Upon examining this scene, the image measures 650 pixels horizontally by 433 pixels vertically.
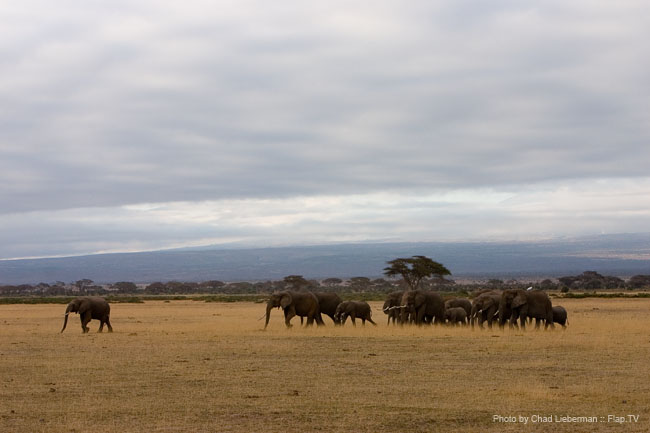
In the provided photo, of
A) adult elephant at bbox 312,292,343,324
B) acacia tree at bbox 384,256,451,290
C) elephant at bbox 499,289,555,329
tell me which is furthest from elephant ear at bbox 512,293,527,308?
acacia tree at bbox 384,256,451,290

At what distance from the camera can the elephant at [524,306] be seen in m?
34.0

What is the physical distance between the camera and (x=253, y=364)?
21672mm

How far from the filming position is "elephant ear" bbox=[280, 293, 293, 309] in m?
36.1

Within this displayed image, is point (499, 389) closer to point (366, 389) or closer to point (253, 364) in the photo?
point (366, 389)

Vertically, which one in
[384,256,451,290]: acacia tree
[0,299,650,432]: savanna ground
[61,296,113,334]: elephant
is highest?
[384,256,451,290]: acacia tree

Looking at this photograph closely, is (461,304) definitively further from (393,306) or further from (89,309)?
(89,309)

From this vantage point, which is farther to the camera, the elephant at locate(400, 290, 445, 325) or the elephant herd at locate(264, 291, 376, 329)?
the elephant at locate(400, 290, 445, 325)

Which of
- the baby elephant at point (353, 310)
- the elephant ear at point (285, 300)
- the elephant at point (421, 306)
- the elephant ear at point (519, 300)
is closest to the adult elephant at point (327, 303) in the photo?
the baby elephant at point (353, 310)

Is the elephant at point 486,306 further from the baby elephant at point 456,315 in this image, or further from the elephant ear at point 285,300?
the elephant ear at point 285,300

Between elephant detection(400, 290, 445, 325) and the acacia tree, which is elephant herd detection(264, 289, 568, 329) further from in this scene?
the acacia tree

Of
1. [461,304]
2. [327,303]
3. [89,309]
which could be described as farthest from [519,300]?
[89,309]

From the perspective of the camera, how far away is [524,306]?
112 feet

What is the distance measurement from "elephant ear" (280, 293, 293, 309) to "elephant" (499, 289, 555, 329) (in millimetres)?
8970

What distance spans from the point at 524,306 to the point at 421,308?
4.80 metres
